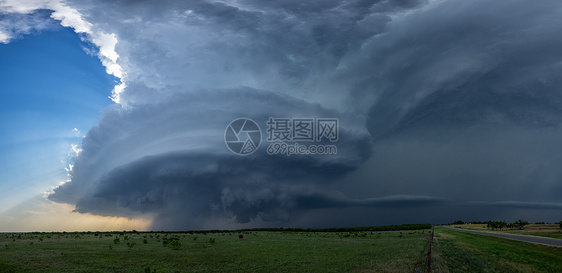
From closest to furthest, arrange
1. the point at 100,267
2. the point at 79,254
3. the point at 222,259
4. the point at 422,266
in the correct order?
the point at 422,266 < the point at 100,267 < the point at 222,259 < the point at 79,254

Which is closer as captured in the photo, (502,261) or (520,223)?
(502,261)

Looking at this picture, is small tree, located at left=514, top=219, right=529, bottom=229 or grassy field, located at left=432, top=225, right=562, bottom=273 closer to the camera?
grassy field, located at left=432, top=225, right=562, bottom=273

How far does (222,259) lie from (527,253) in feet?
128

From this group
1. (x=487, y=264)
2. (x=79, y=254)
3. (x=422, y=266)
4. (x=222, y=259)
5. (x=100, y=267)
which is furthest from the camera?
(x=79, y=254)

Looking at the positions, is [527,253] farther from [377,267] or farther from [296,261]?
[296,261]

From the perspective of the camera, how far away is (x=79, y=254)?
41062 mm

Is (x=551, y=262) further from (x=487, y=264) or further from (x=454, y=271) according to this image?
(x=454, y=271)

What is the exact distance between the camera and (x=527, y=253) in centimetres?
4134

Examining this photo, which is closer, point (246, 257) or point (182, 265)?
point (182, 265)

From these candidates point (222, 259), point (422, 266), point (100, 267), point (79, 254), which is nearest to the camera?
point (422, 266)

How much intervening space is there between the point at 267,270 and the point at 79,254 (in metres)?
27.1

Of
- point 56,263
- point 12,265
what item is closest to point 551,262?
point 56,263

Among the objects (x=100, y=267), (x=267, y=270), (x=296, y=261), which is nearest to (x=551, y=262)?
(x=296, y=261)

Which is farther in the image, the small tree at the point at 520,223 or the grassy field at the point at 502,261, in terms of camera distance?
the small tree at the point at 520,223
